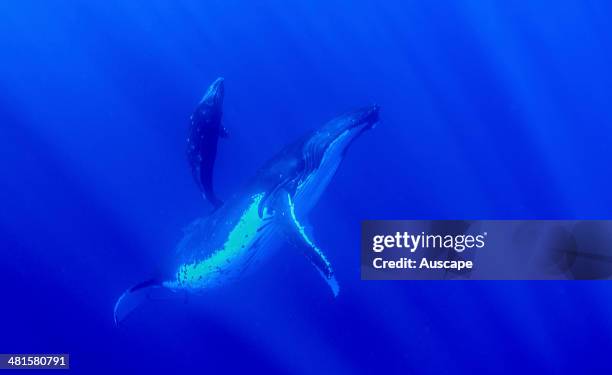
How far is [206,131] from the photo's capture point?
172 inches

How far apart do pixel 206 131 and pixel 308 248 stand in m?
1.39

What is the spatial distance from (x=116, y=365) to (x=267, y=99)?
Result: 3750mm

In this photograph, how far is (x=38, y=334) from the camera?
5398mm

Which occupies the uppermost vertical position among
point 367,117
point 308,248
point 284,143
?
point 284,143

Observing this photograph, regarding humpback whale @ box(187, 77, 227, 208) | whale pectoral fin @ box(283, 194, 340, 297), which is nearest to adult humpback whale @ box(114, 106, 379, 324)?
whale pectoral fin @ box(283, 194, 340, 297)

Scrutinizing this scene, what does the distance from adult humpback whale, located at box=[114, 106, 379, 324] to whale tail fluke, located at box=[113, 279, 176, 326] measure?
0.01 metres

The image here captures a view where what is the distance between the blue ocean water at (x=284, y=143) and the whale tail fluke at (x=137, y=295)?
10.4 inches

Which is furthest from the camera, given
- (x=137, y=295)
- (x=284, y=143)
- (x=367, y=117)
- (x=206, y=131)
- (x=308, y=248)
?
(x=284, y=143)

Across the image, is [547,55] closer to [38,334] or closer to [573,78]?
[573,78]

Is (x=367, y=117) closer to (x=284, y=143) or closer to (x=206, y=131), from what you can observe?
(x=206, y=131)

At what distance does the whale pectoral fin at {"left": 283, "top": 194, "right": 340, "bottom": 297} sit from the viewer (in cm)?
419

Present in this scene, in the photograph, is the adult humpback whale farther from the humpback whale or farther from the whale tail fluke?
the humpback whale

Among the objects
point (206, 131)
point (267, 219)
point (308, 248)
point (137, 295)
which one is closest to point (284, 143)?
point (267, 219)

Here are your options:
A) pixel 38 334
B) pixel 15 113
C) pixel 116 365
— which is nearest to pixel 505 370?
pixel 116 365
